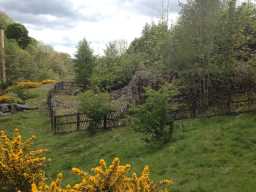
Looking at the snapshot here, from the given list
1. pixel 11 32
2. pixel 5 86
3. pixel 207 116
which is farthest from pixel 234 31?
pixel 11 32

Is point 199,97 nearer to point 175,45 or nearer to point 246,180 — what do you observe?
point 175,45

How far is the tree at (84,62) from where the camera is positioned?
26.0m

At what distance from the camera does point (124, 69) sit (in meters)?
21.3

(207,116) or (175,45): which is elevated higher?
(175,45)

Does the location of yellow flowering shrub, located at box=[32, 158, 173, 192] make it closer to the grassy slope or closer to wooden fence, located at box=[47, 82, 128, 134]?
the grassy slope

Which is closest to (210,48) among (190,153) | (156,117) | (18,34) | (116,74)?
(156,117)

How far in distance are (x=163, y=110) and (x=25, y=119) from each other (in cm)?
1102

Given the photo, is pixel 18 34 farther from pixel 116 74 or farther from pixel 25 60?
pixel 116 74

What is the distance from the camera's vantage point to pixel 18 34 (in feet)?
140

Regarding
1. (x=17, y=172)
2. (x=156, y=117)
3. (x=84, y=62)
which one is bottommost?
(x=17, y=172)

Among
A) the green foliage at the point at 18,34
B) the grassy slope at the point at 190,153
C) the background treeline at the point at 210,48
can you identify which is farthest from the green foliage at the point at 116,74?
the green foliage at the point at 18,34

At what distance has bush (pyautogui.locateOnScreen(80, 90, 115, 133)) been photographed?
11695 mm

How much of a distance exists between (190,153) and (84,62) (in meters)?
20.6

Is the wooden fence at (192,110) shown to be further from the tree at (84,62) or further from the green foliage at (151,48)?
the tree at (84,62)
